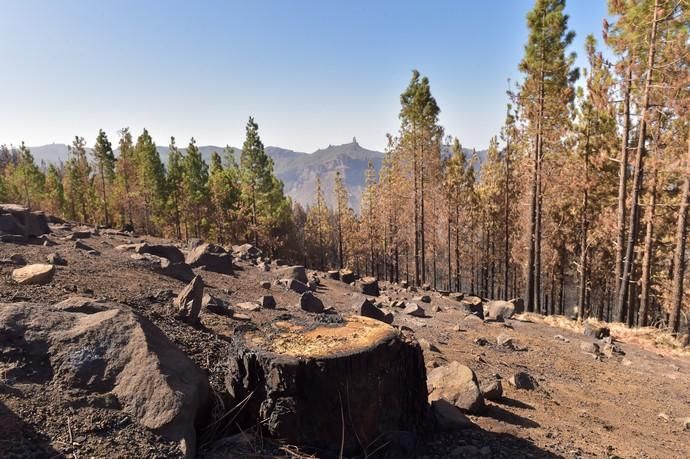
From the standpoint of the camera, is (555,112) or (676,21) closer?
(676,21)

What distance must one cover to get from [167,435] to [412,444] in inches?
91.8

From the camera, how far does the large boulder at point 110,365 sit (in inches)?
127

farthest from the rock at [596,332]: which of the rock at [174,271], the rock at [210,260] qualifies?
the rock at [174,271]

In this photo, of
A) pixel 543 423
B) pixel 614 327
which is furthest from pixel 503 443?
pixel 614 327

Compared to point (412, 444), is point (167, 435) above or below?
above

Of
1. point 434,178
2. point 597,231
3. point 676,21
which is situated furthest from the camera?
point 434,178

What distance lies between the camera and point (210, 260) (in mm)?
12914

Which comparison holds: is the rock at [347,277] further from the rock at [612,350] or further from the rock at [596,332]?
the rock at [612,350]

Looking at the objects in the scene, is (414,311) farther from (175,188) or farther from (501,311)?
(175,188)

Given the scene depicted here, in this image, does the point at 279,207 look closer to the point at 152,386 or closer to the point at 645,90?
the point at 645,90

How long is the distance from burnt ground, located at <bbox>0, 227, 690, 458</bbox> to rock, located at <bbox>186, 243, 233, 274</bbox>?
2.62 feet

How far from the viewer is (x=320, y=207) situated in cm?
4931

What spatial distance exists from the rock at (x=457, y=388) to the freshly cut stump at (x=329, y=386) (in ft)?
4.42

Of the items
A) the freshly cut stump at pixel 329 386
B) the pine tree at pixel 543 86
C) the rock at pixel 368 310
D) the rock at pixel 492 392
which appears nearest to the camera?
the freshly cut stump at pixel 329 386
